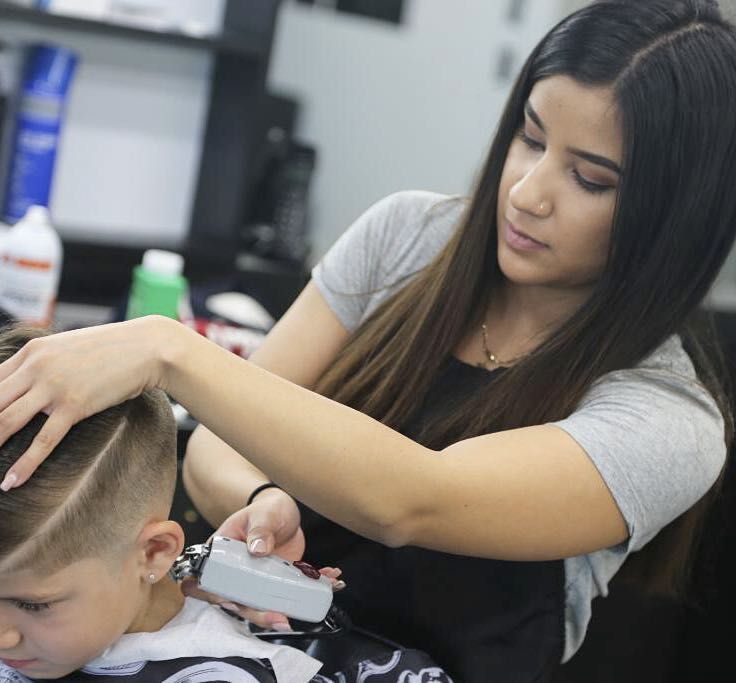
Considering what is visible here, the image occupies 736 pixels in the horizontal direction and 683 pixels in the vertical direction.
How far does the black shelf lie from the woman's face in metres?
1.24

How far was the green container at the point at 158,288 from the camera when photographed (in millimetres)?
1984

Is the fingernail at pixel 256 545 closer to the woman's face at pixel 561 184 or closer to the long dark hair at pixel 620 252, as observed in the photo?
the long dark hair at pixel 620 252

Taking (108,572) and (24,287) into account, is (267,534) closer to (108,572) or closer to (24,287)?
(108,572)

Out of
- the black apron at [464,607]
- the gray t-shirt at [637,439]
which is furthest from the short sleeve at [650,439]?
the black apron at [464,607]

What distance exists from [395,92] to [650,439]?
1781 mm

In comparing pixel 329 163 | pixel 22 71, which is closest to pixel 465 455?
pixel 22 71

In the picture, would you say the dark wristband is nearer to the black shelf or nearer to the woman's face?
the woman's face

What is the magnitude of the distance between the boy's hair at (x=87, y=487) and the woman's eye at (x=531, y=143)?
0.50 m

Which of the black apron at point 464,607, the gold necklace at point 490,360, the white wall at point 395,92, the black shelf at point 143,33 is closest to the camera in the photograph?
the black apron at point 464,607

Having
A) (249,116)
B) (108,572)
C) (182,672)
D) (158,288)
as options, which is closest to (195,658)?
(182,672)

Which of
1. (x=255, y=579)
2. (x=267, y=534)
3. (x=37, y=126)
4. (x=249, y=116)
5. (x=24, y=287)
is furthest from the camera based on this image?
(x=249, y=116)

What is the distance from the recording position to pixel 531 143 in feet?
4.48

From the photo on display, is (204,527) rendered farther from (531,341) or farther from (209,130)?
(209,130)

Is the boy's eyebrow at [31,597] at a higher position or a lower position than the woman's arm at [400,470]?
lower
